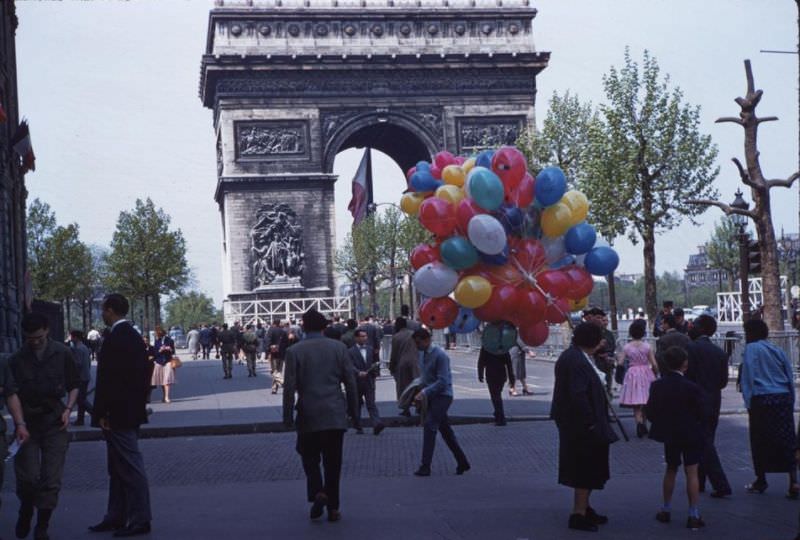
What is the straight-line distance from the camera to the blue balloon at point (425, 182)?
733 inches

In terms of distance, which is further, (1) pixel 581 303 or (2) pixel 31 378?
(1) pixel 581 303

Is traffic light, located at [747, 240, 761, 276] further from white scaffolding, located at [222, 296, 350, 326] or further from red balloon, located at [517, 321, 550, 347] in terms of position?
white scaffolding, located at [222, 296, 350, 326]

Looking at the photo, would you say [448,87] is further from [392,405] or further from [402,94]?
[392,405]

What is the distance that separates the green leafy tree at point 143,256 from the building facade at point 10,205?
1547 inches

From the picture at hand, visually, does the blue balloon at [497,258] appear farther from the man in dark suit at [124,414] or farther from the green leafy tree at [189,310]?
the green leafy tree at [189,310]

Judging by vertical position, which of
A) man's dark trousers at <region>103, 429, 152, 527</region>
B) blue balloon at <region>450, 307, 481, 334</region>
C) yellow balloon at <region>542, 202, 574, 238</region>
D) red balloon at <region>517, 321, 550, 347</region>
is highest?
yellow balloon at <region>542, 202, 574, 238</region>

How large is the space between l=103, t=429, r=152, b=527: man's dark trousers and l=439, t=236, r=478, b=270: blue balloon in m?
6.89

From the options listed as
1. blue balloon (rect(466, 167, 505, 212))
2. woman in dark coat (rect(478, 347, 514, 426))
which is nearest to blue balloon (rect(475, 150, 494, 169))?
blue balloon (rect(466, 167, 505, 212))

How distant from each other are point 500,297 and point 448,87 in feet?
150

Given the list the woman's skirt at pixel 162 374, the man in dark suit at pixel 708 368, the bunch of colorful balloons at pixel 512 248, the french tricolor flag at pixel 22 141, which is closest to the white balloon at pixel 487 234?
the bunch of colorful balloons at pixel 512 248

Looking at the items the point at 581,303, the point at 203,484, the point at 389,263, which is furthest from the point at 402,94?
the point at 203,484

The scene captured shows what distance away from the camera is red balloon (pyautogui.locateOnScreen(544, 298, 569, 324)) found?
56.7 feet

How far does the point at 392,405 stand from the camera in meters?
24.1

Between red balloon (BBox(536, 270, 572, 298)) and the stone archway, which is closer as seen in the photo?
red balloon (BBox(536, 270, 572, 298))
